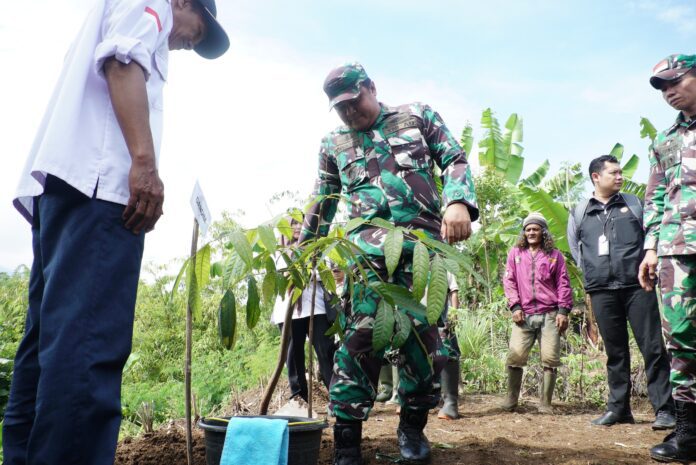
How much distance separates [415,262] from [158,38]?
3.50 ft

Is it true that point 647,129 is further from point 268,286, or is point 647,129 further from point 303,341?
point 268,286

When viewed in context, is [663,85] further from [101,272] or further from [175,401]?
[175,401]

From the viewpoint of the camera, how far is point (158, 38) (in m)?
1.73

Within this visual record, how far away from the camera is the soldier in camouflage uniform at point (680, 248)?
2816 millimetres

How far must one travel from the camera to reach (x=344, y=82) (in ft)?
8.89

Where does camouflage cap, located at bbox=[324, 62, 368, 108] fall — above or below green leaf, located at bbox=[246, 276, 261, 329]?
above

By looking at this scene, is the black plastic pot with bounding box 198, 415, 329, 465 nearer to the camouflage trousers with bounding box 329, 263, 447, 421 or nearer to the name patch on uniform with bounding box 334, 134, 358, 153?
the camouflage trousers with bounding box 329, 263, 447, 421

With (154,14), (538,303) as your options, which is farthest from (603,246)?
(154,14)

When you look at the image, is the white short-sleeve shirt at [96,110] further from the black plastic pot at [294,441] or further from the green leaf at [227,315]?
the black plastic pot at [294,441]

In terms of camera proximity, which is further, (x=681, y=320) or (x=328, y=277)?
(x=681, y=320)

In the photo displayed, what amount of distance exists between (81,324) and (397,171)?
1.74 metres

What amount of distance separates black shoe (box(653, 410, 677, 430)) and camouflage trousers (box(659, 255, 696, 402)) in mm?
1398

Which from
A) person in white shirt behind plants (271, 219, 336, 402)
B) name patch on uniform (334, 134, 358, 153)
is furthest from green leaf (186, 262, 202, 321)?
person in white shirt behind plants (271, 219, 336, 402)

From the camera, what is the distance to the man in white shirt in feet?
4.62
